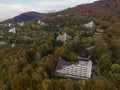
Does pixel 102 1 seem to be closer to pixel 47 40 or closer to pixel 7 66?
pixel 47 40

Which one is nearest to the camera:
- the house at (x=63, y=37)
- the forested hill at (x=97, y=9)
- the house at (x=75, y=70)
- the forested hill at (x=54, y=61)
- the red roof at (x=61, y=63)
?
the forested hill at (x=54, y=61)

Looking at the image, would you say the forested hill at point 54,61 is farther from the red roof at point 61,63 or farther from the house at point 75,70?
the house at point 75,70

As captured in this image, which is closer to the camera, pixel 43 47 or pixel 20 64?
A: pixel 20 64

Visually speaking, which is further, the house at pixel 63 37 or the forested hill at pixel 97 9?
the forested hill at pixel 97 9

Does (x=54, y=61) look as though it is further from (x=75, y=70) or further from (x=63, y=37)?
(x=63, y=37)

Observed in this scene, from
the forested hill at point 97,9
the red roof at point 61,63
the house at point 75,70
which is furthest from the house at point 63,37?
the forested hill at point 97,9

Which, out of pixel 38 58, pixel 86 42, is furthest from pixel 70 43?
pixel 38 58

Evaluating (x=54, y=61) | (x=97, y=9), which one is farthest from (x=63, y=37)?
(x=97, y=9)

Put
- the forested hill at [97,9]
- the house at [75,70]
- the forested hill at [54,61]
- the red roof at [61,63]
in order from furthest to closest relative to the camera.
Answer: the forested hill at [97,9] → the red roof at [61,63] → the house at [75,70] → the forested hill at [54,61]

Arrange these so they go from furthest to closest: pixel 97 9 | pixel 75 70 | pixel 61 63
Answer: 1. pixel 97 9
2. pixel 61 63
3. pixel 75 70

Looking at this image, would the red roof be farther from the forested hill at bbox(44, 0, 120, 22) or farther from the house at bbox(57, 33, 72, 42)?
the forested hill at bbox(44, 0, 120, 22)

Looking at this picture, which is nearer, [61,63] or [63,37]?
[61,63]
